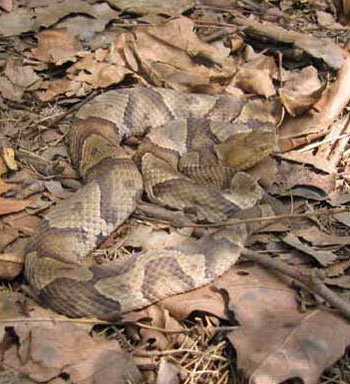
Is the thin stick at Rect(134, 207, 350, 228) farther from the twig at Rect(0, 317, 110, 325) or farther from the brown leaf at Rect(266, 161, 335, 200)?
the twig at Rect(0, 317, 110, 325)

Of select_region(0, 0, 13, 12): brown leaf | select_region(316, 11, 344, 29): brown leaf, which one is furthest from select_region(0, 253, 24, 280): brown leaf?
select_region(316, 11, 344, 29): brown leaf

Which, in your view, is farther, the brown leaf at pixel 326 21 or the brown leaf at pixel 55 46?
the brown leaf at pixel 326 21

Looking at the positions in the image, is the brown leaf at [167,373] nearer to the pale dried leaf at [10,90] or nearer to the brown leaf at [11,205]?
Answer: the brown leaf at [11,205]

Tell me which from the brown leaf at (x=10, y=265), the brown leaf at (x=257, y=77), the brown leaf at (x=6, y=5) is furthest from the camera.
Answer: the brown leaf at (x=6, y=5)

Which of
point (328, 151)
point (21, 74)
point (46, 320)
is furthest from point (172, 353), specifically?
point (21, 74)

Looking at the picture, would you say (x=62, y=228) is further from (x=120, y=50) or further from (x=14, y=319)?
(x=120, y=50)

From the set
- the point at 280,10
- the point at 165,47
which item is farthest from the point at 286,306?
the point at 280,10

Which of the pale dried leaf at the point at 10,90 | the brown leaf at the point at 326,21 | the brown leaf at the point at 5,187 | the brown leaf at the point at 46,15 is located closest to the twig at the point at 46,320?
the brown leaf at the point at 5,187

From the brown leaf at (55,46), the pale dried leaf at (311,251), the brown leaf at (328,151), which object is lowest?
the pale dried leaf at (311,251)
